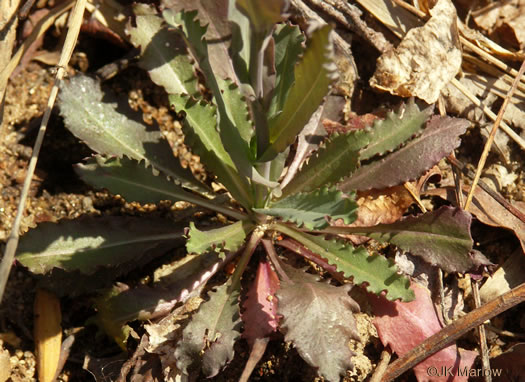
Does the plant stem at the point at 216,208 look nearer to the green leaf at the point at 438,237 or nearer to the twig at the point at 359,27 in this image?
the green leaf at the point at 438,237

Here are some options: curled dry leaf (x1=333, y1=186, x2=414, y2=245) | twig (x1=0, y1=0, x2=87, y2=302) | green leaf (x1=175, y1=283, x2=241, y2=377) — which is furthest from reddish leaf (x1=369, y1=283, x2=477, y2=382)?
twig (x1=0, y1=0, x2=87, y2=302)

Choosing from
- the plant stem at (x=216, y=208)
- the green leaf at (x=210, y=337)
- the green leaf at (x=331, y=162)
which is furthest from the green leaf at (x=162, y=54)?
the green leaf at (x=210, y=337)

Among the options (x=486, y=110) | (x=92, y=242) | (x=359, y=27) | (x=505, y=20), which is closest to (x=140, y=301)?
(x=92, y=242)

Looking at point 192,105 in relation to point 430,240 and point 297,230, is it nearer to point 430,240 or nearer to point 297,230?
point 297,230

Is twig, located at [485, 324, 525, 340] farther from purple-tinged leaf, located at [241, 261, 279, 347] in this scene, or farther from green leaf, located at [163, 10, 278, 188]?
green leaf, located at [163, 10, 278, 188]

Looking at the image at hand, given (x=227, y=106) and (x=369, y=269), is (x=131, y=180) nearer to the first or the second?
(x=227, y=106)

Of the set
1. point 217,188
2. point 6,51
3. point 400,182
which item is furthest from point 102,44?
point 400,182
